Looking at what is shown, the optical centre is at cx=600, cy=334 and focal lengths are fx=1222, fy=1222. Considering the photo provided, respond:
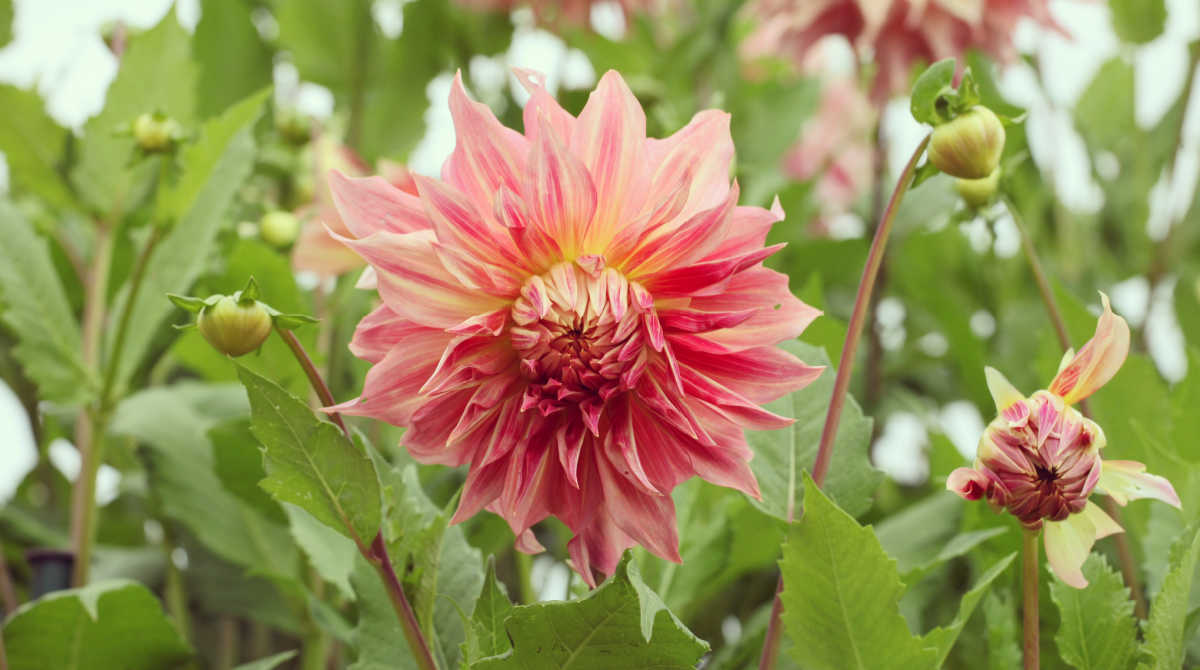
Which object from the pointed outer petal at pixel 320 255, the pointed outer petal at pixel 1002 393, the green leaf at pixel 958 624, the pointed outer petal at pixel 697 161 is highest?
the pointed outer petal at pixel 697 161

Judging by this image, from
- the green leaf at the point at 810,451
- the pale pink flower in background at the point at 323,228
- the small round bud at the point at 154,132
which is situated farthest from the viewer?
the pale pink flower in background at the point at 323,228

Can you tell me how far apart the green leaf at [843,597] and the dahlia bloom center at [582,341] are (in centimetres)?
9

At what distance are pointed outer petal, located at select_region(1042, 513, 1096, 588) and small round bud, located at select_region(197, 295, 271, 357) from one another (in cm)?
33

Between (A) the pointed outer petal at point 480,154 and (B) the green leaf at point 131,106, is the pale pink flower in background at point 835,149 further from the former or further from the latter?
(A) the pointed outer petal at point 480,154

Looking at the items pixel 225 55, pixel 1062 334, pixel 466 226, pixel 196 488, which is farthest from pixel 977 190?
pixel 225 55

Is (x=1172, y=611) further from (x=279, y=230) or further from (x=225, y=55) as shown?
(x=225, y=55)

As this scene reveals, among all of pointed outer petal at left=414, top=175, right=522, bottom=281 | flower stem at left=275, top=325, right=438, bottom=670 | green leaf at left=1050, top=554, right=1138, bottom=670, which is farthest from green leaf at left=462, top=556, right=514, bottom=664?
green leaf at left=1050, top=554, right=1138, bottom=670

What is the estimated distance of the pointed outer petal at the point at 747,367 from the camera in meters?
0.51

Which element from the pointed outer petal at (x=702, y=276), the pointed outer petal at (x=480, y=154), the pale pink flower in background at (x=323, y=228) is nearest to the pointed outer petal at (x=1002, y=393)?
the pointed outer petal at (x=702, y=276)

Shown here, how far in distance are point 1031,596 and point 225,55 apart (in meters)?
0.90

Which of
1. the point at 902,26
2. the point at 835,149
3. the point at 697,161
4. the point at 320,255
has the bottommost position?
the point at 835,149

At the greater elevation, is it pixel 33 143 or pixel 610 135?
pixel 610 135

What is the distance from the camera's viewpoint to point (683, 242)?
49 centimetres

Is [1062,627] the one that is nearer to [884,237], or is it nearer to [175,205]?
[884,237]
